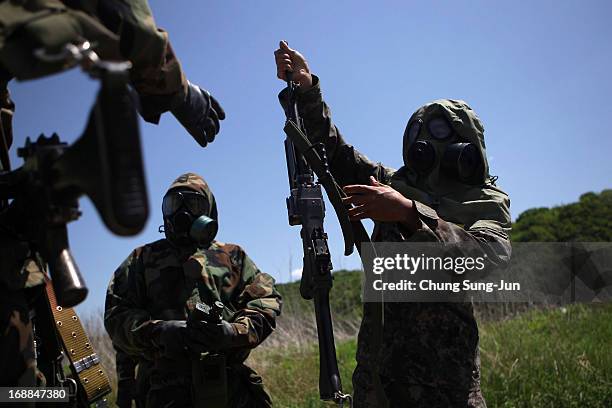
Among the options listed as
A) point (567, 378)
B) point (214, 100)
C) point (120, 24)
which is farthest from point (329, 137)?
point (567, 378)

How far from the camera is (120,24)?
184 centimetres

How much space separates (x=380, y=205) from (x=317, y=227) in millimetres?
317

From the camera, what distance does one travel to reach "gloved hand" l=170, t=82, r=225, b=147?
81.3 inches

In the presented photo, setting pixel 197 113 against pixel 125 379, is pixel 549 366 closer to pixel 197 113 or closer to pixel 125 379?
pixel 125 379

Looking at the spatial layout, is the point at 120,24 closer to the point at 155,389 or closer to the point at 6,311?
the point at 6,311

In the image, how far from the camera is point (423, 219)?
9.16 feet

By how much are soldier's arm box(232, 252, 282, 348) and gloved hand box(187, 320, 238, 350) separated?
0.07m


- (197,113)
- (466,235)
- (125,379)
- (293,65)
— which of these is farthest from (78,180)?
(125,379)

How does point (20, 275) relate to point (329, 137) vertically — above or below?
below

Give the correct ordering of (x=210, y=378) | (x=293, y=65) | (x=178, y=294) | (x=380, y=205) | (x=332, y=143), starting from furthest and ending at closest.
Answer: (x=178, y=294), (x=210, y=378), (x=332, y=143), (x=293, y=65), (x=380, y=205)

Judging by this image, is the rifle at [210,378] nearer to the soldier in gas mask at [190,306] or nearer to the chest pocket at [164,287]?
the soldier in gas mask at [190,306]

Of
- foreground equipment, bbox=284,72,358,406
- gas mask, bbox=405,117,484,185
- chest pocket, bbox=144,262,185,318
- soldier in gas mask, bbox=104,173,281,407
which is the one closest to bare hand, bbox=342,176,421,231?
foreground equipment, bbox=284,72,358,406

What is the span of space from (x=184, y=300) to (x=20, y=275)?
2.04 m

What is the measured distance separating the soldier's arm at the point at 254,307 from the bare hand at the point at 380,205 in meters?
1.26
